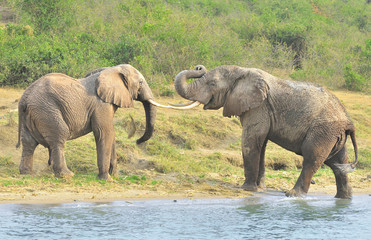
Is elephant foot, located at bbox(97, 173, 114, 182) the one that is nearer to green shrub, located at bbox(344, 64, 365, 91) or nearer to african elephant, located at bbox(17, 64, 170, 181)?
african elephant, located at bbox(17, 64, 170, 181)

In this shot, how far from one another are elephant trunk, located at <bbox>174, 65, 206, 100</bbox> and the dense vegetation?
5268 mm

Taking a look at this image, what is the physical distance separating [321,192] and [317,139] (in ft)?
5.03

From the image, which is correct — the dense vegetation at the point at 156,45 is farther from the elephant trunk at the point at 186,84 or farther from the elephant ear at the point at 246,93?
the elephant ear at the point at 246,93

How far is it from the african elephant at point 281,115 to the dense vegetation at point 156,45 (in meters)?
5.41

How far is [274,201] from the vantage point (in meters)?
9.49

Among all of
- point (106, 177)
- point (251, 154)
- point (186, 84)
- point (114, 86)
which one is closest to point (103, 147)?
point (106, 177)

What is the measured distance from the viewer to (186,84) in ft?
32.6

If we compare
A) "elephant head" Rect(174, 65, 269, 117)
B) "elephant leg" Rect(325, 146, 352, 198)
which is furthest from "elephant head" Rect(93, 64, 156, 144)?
"elephant leg" Rect(325, 146, 352, 198)

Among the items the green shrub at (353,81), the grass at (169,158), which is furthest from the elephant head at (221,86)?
the green shrub at (353,81)

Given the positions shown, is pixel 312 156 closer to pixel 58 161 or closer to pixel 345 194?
pixel 345 194

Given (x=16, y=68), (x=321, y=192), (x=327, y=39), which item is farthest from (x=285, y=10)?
(x=321, y=192)

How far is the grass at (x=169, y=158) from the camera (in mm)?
9844

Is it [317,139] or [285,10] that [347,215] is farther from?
[285,10]

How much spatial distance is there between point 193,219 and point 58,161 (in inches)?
95.6
